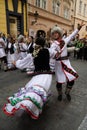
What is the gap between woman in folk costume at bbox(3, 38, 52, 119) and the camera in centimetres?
279

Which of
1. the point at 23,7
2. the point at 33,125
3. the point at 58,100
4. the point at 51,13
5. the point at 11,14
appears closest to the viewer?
the point at 33,125

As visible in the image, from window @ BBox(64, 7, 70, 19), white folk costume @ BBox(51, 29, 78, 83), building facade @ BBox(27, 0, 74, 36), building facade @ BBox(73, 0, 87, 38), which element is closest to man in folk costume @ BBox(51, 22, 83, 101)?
white folk costume @ BBox(51, 29, 78, 83)

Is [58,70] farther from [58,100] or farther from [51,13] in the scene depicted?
[51,13]

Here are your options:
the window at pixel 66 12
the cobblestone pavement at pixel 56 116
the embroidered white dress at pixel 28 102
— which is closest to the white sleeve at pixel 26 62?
the embroidered white dress at pixel 28 102

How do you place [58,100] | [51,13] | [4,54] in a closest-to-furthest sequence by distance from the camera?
1. [58,100]
2. [4,54]
3. [51,13]

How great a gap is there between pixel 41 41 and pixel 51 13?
16493 millimetres

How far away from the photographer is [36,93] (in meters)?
3.00

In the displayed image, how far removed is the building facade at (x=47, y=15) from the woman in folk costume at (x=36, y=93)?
1220 cm

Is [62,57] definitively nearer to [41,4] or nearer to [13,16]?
[13,16]

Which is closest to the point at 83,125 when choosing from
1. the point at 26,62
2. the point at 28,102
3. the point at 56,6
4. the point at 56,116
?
the point at 56,116

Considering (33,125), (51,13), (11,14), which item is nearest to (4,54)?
(33,125)

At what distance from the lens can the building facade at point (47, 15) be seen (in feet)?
51.2

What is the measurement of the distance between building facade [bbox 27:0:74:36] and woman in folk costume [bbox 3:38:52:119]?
12.2 metres

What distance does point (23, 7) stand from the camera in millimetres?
14188
